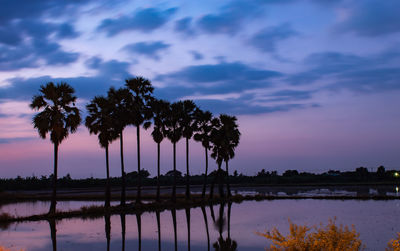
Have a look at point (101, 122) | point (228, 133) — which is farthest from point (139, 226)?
point (228, 133)

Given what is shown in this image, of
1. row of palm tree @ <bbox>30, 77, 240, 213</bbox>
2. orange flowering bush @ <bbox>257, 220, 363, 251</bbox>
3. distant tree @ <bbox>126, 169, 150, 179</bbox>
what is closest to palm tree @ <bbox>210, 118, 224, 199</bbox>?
row of palm tree @ <bbox>30, 77, 240, 213</bbox>

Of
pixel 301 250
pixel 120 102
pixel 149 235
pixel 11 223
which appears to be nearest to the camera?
pixel 301 250

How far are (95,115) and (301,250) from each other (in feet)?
114

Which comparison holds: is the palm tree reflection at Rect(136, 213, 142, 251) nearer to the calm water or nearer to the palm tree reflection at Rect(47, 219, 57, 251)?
the calm water

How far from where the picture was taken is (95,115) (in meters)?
42.9

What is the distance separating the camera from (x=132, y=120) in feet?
152

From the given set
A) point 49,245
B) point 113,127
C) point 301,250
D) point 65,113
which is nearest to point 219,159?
point 113,127

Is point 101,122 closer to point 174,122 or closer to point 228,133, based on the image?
point 174,122

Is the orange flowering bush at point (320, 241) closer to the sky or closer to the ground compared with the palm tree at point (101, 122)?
closer to the ground

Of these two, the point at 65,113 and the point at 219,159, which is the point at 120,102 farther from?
the point at 219,159

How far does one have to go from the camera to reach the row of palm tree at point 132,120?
36406mm

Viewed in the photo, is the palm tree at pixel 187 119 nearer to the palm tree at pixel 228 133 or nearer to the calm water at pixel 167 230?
the palm tree at pixel 228 133

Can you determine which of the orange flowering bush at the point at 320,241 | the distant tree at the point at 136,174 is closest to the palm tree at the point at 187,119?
the orange flowering bush at the point at 320,241

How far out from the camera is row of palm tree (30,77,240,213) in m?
36.4
